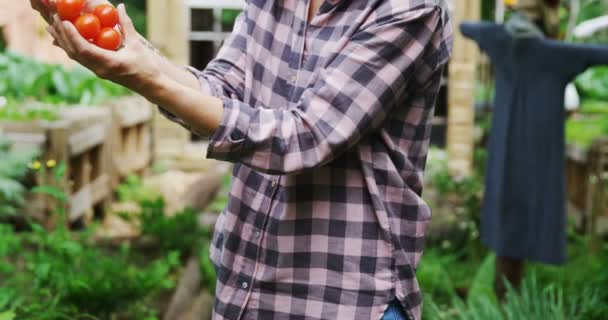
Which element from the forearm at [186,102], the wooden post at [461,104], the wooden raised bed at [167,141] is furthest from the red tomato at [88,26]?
the wooden raised bed at [167,141]

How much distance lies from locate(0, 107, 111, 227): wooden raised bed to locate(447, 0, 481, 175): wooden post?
11.1 ft

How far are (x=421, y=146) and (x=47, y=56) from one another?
6.31 m

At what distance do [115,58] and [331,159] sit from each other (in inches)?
16.8

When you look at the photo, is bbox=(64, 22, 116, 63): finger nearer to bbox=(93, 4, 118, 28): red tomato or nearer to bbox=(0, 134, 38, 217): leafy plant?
bbox=(93, 4, 118, 28): red tomato

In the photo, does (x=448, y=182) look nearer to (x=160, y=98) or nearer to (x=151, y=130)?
(x=151, y=130)

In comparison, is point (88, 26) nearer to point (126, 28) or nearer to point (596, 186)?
point (126, 28)

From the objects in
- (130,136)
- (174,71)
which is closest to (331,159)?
(174,71)

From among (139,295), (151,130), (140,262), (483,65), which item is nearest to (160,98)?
(139,295)

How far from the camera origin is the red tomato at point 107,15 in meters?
1.49

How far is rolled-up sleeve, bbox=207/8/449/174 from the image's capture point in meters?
1.53

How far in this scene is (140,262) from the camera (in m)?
4.88

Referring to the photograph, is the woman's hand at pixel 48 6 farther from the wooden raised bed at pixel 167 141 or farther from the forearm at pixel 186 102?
the wooden raised bed at pixel 167 141

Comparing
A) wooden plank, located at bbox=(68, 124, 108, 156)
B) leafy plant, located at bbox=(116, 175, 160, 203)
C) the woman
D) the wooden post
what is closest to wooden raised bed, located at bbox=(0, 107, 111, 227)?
wooden plank, located at bbox=(68, 124, 108, 156)

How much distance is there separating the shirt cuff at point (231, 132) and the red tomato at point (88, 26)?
0.23 m
